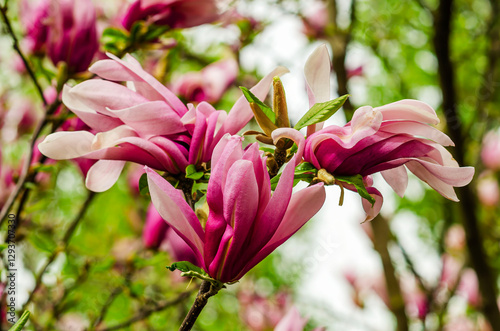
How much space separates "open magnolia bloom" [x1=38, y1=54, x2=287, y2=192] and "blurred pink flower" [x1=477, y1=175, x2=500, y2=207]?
2138mm

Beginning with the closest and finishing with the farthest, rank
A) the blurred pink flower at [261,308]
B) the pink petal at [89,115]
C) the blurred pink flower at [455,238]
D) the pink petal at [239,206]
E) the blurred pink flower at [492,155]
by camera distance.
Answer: the pink petal at [239,206] → the pink petal at [89,115] → the blurred pink flower at [261,308] → the blurred pink flower at [455,238] → the blurred pink flower at [492,155]

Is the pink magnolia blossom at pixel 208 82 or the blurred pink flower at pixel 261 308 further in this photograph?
the blurred pink flower at pixel 261 308

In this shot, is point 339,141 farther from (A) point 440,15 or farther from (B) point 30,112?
(B) point 30,112

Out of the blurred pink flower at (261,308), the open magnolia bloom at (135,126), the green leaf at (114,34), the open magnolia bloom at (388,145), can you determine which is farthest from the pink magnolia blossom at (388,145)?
the blurred pink flower at (261,308)

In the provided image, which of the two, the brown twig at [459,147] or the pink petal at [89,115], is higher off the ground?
the pink petal at [89,115]

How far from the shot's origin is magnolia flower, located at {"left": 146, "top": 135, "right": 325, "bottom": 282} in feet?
1.51

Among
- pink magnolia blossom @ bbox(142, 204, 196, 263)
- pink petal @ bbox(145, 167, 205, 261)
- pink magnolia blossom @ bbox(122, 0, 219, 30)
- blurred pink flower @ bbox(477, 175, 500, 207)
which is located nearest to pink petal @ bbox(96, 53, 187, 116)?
pink petal @ bbox(145, 167, 205, 261)

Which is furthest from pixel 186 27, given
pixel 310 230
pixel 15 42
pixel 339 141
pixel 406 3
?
pixel 310 230

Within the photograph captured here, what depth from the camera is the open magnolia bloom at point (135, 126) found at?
522mm

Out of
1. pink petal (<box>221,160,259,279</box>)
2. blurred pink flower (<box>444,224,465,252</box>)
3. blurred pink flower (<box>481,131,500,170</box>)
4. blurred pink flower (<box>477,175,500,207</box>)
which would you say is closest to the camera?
pink petal (<box>221,160,259,279</box>)

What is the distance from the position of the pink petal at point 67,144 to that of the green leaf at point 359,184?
26cm

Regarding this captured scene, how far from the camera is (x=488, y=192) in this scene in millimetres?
2492

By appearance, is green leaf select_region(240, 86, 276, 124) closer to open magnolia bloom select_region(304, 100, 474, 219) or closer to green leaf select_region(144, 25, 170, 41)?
open magnolia bloom select_region(304, 100, 474, 219)

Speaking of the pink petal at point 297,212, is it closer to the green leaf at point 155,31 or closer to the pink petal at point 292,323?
the pink petal at point 292,323
